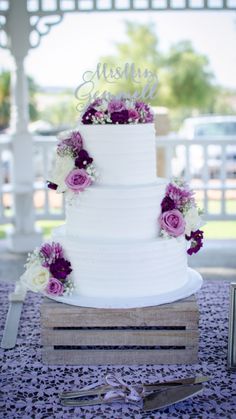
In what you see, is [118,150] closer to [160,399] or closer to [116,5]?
[160,399]

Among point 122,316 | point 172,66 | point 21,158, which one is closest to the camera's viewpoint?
point 122,316

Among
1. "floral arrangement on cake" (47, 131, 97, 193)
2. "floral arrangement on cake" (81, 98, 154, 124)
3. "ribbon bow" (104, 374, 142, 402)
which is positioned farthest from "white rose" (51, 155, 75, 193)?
"ribbon bow" (104, 374, 142, 402)

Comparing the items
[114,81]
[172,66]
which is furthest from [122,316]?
[172,66]

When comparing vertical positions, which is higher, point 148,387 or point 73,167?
point 73,167

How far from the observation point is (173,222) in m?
2.85

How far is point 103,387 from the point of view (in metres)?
2.43

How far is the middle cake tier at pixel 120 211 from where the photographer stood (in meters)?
2.85

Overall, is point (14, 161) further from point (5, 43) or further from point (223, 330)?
point (223, 330)

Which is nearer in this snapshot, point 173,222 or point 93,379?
point 93,379

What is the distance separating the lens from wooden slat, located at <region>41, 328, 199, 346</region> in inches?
108

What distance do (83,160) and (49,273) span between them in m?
0.53

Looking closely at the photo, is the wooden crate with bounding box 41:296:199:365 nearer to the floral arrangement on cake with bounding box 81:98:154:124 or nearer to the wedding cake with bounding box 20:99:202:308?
the wedding cake with bounding box 20:99:202:308

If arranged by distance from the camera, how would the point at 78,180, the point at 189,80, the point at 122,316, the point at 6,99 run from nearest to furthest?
the point at 122,316 → the point at 78,180 → the point at 6,99 → the point at 189,80

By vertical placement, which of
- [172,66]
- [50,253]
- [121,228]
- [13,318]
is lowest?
[13,318]
